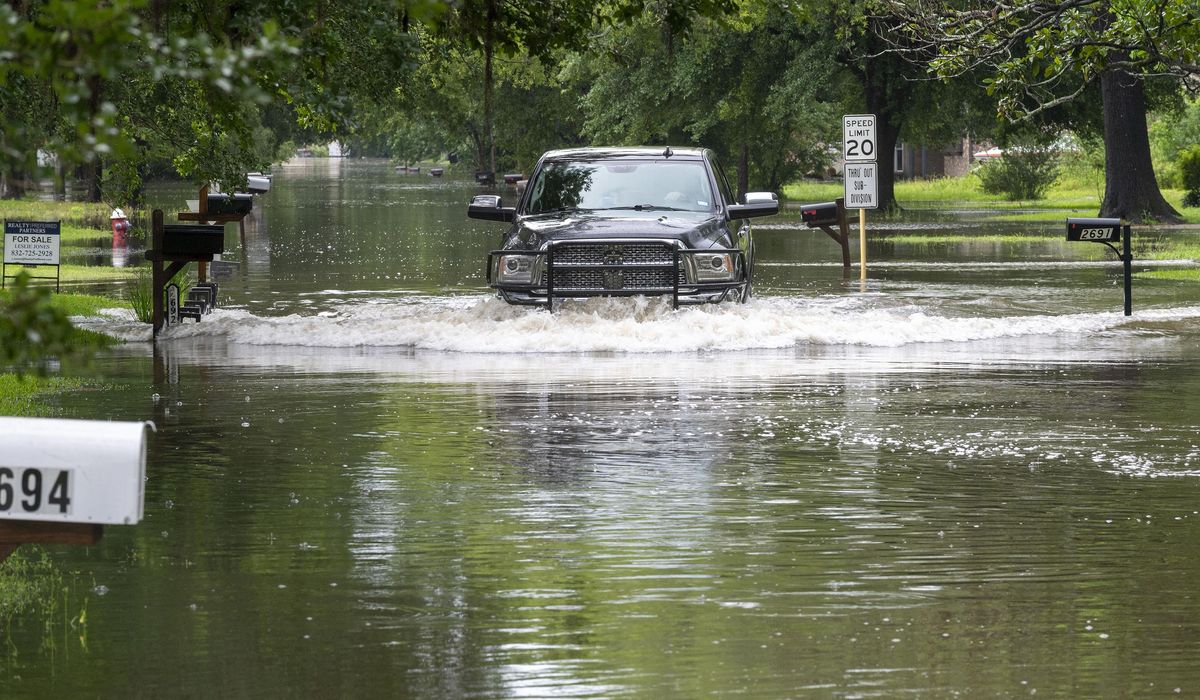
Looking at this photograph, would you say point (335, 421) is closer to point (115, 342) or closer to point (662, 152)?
point (115, 342)

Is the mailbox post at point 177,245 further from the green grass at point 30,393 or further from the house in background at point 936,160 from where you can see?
the house in background at point 936,160

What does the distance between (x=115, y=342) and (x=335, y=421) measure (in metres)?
5.99

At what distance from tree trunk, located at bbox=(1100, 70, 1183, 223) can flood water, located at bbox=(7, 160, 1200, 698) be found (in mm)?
24580

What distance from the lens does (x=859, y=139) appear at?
25.8 m

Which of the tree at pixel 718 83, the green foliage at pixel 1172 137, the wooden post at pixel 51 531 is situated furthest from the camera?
the green foliage at pixel 1172 137

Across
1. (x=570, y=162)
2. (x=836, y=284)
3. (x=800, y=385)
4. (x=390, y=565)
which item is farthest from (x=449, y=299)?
(x=390, y=565)

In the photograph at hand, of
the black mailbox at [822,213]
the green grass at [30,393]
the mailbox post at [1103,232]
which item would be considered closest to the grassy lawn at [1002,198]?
the black mailbox at [822,213]

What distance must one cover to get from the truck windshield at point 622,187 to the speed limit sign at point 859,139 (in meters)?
6.64

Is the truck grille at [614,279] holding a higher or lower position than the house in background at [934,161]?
lower

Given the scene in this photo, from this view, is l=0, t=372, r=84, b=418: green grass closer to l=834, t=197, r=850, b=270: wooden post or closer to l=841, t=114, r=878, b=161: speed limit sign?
l=841, t=114, r=878, b=161: speed limit sign

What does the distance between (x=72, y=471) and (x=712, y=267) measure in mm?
13643

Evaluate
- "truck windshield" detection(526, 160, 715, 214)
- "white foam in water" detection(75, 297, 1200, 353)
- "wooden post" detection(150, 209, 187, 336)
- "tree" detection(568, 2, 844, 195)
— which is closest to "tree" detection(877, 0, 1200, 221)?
"white foam in water" detection(75, 297, 1200, 353)

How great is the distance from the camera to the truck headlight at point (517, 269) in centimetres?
1823

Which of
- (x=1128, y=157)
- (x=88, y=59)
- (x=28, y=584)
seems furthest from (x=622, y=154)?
(x=1128, y=157)
